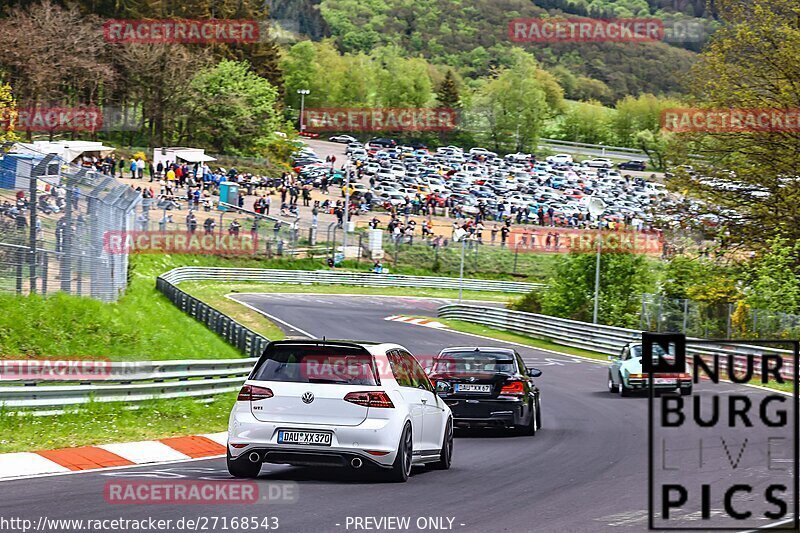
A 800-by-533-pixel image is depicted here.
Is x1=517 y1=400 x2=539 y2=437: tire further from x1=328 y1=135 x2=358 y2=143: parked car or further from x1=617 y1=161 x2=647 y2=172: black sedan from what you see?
x1=617 y1=161 x2=647 y2=172: black sedan

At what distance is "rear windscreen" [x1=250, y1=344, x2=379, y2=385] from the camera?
38.5ft

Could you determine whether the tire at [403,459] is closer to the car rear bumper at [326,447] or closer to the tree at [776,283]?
the car rear bumper at [326,447]

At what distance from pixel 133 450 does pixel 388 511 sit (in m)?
5.43

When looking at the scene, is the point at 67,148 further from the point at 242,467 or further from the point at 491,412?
the point at 242,467

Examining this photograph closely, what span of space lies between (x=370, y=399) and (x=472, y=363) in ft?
23.7

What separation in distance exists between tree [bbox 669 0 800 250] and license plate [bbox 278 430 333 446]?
36202mm

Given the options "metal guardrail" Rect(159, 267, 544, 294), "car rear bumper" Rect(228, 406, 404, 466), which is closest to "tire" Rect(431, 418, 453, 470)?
"car rear bumper" Rect(228, 406, 404, 466)

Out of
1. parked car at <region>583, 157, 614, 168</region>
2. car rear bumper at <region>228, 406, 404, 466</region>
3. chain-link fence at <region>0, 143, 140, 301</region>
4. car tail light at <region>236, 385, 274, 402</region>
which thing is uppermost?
parked car at <region>583, 157, 614, 168</region>

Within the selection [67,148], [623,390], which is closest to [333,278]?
[67,148]

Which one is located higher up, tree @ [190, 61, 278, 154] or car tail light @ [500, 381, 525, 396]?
tree @ [190, 61, 278, 154]

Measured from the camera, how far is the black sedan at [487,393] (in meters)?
18.1

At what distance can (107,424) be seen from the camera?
55.7 feet

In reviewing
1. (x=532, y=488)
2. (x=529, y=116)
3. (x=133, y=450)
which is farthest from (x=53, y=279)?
(x=529, y=116)

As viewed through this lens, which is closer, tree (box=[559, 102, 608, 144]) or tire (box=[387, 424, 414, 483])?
tire (box=[387, 424, 414, 483])
